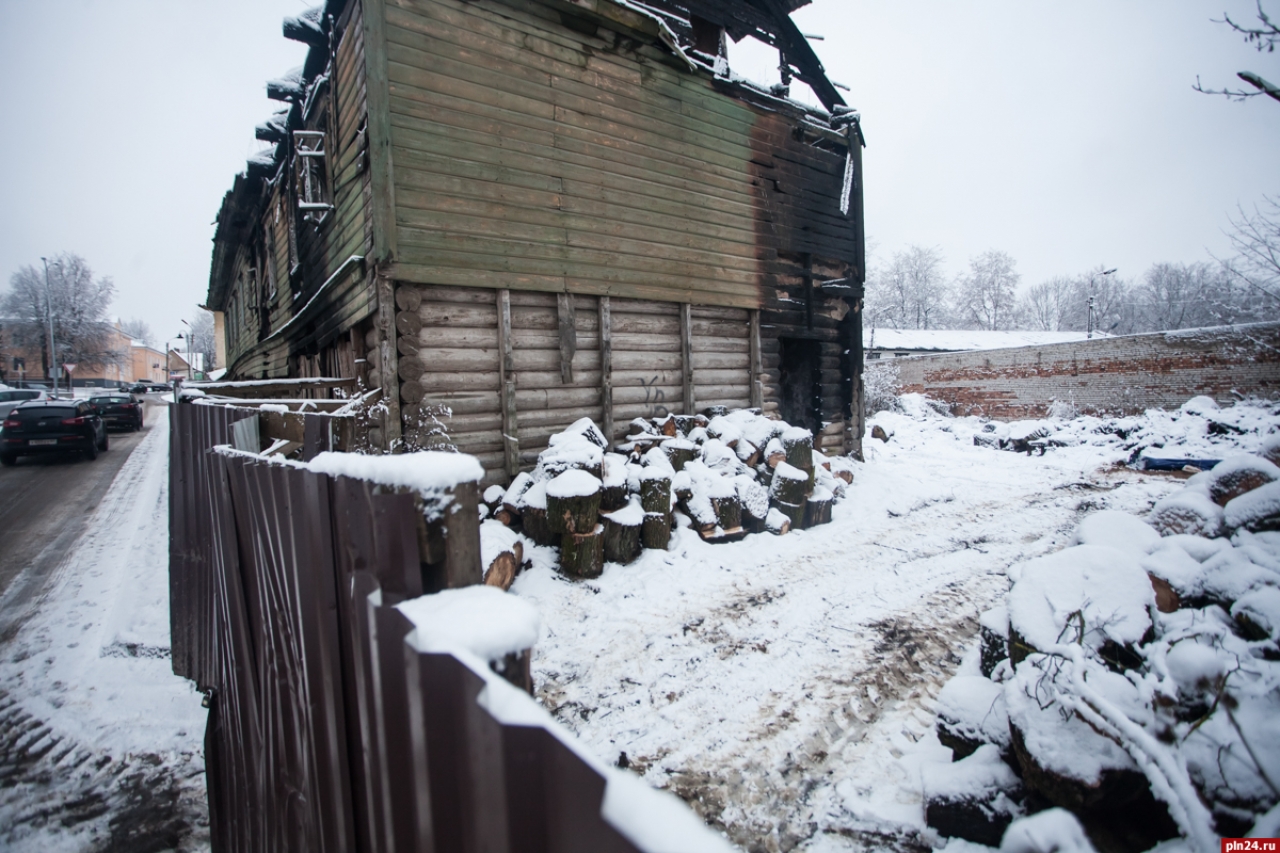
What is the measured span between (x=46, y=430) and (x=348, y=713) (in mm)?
17181

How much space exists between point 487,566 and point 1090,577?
4326 mm

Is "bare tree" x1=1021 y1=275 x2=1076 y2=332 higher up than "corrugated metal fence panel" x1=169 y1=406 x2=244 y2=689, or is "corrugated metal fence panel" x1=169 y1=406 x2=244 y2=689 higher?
"bare tree" x1=1021 y1=275 x2=1076 y2=332

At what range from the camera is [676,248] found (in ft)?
27.6

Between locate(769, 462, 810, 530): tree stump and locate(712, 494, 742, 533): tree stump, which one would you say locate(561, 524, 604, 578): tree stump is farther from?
locate(769, 462, 810, 530): tree stump

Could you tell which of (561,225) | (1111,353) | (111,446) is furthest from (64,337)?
(1111,353)

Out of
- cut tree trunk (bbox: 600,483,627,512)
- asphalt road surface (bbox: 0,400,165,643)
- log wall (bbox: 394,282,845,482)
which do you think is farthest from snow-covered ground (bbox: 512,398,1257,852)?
asphalt road surface (bbox: 0,400,165,643)

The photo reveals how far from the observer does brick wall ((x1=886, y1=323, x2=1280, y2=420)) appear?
1516 centimetres

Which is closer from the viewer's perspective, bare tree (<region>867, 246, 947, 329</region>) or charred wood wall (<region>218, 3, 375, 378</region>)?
charred wood wall (<region>218, 3, 375, 378</region>)

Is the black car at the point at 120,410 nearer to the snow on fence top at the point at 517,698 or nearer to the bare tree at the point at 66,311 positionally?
the snow on fence top at the point at 517,698

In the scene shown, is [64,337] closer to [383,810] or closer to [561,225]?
[561,225]

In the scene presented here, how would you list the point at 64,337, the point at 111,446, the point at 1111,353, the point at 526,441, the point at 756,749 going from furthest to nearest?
the point at 64,337 → the point at 1111,353 → the point at 111,446 → the point at 526,441 → the point at 756,749

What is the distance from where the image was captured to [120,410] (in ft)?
64.4

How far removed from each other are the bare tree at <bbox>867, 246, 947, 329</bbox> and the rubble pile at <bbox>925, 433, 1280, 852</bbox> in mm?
55902

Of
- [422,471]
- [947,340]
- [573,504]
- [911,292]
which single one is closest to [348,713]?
[422,471]
